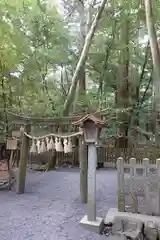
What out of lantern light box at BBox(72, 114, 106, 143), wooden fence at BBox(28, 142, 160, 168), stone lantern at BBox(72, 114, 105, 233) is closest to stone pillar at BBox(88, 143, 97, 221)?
stone lantern at BBox(72, 114, 105, 233)

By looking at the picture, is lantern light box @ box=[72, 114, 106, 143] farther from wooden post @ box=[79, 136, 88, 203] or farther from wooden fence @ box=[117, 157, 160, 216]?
wooden post @ box=[79, 136, 88, 203]

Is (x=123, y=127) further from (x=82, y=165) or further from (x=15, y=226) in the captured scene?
(x=15, y=226)

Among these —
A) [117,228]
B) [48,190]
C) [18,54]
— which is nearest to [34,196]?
[48,190]

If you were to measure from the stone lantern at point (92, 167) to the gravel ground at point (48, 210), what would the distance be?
14cm

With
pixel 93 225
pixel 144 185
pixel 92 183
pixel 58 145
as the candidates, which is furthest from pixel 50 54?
pixel 93 225

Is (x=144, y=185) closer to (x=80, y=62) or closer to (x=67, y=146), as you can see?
(x=67, y=146)

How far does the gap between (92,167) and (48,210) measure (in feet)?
4.72

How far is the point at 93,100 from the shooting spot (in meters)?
9.16

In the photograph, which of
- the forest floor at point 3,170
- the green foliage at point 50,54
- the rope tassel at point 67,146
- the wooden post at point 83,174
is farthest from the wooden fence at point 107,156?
the rope tassel at point 67,146

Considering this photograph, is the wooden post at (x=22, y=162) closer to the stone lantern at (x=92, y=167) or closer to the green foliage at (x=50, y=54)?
the green foliage at (x=50, y=54)

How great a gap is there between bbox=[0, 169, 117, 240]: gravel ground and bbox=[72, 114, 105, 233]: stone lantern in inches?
5.6

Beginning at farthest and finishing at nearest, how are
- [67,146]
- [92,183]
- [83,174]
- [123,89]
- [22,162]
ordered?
[123,89] < [22,162] < [83,174] < [67,146] < [92,183]

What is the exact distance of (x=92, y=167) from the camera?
3625 millimetres

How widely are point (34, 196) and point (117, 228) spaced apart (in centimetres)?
236
